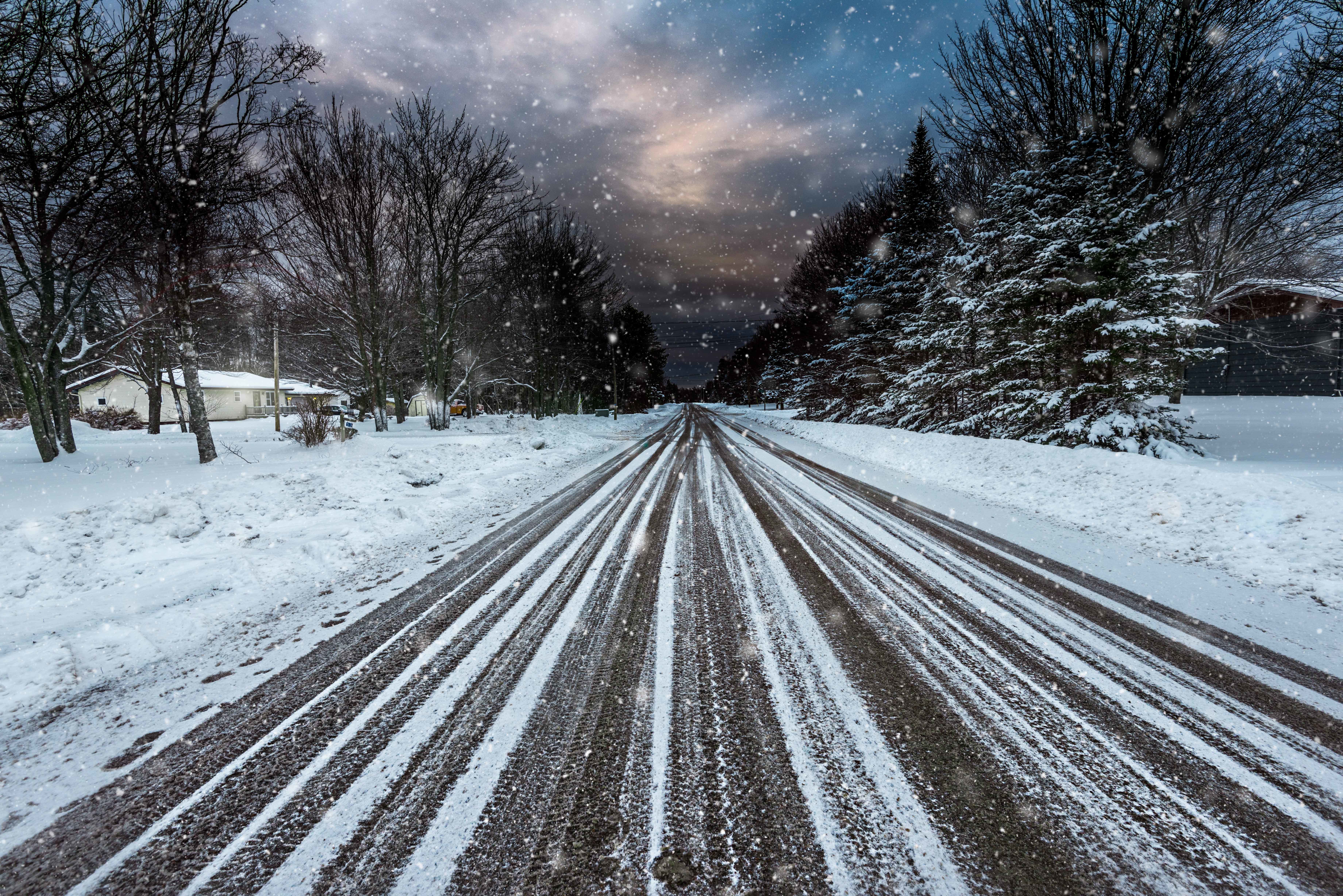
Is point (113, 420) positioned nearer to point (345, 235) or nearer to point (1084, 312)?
point (345, 235)

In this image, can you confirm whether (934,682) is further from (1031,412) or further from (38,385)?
(38,385)

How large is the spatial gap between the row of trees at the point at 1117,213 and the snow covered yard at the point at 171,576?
1154 centimetres

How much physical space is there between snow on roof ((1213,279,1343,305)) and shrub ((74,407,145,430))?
47.0m

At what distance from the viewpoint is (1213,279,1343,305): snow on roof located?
40.8 feet

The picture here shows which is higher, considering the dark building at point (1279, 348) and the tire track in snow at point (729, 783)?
the dark building at point (1279, 348)

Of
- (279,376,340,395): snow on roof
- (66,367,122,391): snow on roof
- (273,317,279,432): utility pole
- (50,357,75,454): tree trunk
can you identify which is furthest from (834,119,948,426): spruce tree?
(279,376,340,395): snow on roof

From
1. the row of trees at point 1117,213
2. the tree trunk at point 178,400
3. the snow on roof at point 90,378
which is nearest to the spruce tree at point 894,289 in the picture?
the row of trees at point 1117,213

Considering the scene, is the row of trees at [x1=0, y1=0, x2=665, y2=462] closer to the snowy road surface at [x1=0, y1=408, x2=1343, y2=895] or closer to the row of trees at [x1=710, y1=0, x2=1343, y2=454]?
the snowy road surface at [x1=0, y1=408, x2=1343, y2=895]

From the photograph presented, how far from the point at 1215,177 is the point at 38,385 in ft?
94.6

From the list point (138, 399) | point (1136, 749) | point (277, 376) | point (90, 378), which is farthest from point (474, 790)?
point (138, 399)

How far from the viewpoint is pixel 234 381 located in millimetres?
45219

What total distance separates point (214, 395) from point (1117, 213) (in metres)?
60.3

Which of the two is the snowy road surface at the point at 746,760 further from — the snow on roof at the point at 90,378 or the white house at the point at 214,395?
the white house at the point at 214,395

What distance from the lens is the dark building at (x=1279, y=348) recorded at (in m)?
18.1
